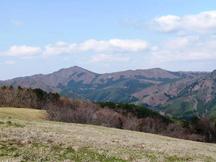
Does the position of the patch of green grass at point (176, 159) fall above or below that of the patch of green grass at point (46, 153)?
below

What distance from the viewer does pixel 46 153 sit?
2814 centimetres

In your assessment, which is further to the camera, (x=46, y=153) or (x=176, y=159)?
(x=176, y=159)

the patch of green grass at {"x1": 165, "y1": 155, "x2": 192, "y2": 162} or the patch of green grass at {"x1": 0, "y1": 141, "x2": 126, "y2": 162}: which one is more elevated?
the patch of green grass at {"x1": 0, "y1": 141, "x2": 126, "y2": 162}

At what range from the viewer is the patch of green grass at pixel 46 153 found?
26458 millimetres

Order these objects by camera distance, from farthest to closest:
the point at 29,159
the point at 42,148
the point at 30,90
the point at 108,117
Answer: the point at 30,90 → the point at 108,117 → the point at 42,148 → the point at 29,159

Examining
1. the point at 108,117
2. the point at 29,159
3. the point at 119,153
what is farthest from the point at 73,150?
the point at 108,117

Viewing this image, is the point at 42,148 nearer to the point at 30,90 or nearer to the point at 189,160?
the point at 189,160

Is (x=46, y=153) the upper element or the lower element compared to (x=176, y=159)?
upper

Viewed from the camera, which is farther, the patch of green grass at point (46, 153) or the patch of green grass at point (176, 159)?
the patch of green grass at point (176, 159)

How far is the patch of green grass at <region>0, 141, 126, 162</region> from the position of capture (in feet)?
86.8

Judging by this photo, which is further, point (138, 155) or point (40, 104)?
point (40, 104)

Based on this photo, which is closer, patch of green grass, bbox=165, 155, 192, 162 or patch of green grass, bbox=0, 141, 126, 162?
patch of green grass, bbox=0, 141, 126, 162

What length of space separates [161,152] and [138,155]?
476 cm

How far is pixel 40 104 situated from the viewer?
188500mm
